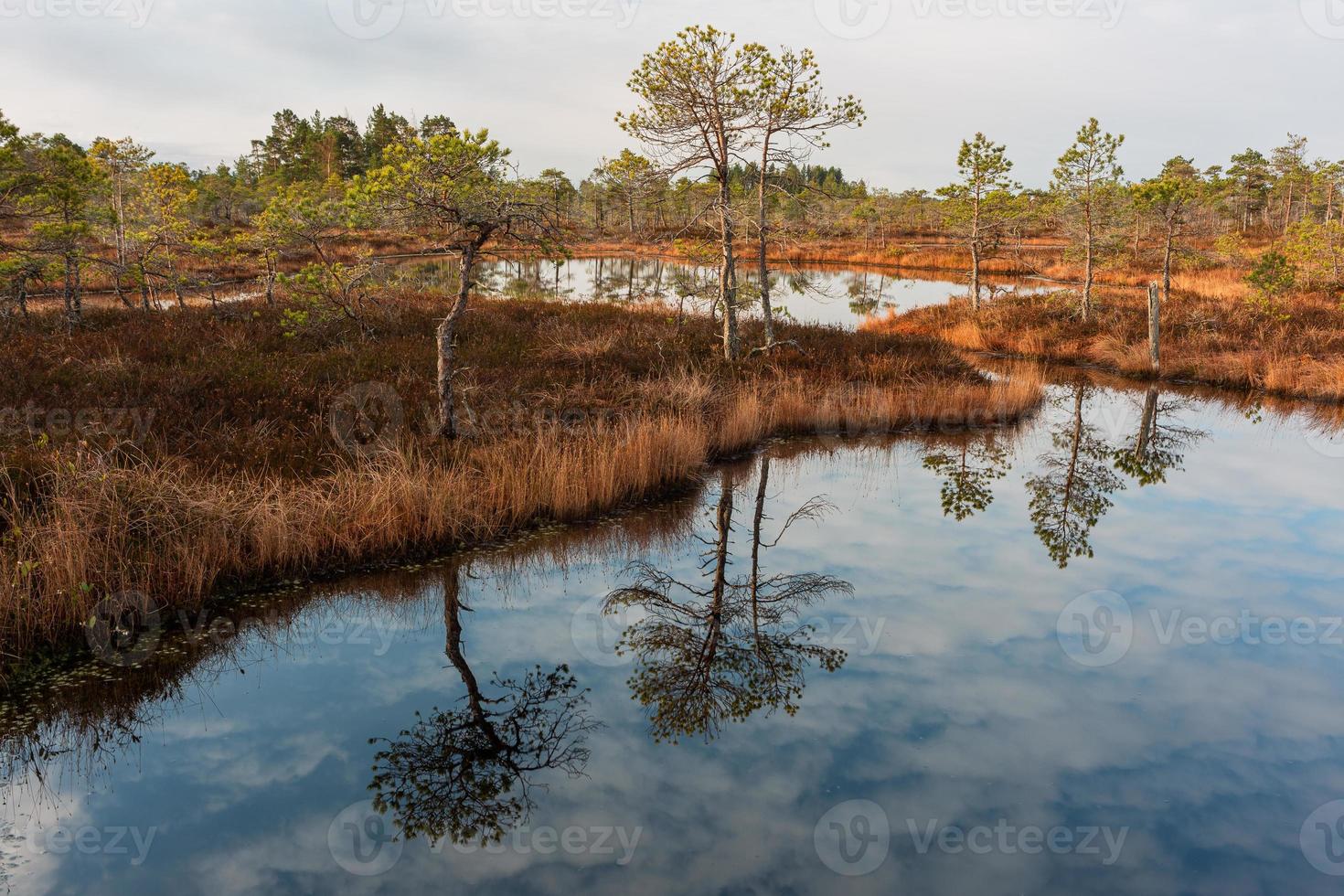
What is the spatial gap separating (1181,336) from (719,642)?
847 inches

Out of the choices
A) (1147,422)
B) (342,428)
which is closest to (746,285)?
(1147,422)

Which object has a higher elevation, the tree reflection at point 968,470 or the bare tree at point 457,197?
the bare tree at point 457,197

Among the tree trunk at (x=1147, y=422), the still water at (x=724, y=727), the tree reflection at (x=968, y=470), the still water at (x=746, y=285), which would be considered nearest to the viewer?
the still water at (x=724, y=727)

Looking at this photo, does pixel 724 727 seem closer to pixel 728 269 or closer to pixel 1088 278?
pixel 728 269

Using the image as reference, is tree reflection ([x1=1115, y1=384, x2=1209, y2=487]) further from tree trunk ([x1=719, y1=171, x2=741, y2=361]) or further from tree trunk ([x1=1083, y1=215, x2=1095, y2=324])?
tree trunk ([x1=719, y1=171, x2=741, y2=361])

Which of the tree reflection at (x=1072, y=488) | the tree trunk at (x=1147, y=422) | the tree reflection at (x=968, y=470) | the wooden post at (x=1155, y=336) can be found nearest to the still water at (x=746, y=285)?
the tree reflection at (x=968, y=470)

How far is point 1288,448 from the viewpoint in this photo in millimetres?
14516

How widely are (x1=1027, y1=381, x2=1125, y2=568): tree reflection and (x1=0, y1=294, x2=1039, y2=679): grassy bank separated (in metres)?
1.95

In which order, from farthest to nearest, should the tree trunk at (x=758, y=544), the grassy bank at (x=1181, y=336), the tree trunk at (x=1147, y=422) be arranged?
the grassy bank at (x=1181, y=336)
the tree trunk at (x=1147, y=422)
the tree trunk at (x=758, y=544)

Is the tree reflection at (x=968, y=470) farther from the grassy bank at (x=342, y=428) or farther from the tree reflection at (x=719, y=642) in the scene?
the tree reflection at (x=719, y=642)

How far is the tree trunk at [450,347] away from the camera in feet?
33.3

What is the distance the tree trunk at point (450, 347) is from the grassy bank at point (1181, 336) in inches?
648

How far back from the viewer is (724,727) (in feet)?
19.8

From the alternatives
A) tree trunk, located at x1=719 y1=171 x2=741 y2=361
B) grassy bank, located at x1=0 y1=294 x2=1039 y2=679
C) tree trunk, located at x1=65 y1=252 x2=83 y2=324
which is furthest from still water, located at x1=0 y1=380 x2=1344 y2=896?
tree trunk, located at x1=65 y1=252 x2=83 y2=324
